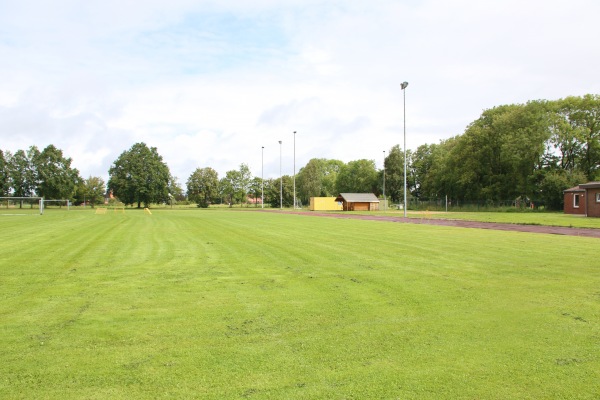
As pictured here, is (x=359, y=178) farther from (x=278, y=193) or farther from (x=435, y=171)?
(x=435, y=171)

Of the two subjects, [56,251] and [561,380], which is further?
[56,251]

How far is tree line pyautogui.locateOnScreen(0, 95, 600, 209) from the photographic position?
5812 centimetres

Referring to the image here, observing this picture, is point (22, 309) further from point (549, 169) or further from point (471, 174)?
point (471, 174)

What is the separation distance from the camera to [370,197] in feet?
276

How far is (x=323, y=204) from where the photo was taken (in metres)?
85.9

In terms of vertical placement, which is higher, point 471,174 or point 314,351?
point 471,174

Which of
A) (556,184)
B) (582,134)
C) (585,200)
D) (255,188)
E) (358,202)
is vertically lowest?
(358,202)

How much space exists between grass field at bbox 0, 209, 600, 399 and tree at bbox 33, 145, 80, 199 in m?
92.5

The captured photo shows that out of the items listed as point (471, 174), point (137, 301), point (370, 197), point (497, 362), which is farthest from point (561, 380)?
point (370, 197)

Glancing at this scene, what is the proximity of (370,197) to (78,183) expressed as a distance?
227ft

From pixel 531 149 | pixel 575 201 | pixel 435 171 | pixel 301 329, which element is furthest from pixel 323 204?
pixel 301 329

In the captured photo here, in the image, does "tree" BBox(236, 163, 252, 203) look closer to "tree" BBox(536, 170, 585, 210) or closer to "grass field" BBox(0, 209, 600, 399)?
"tree" BBox(536, 170, 585, 210)

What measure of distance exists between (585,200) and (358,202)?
44872 mm

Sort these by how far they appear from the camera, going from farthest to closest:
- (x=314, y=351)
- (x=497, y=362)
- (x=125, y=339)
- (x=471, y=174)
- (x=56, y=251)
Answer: (x=471, y=174) < (x=56, y=251) < (x=125, y=339) < (x=314, y=351) < (x=497, y=362)
